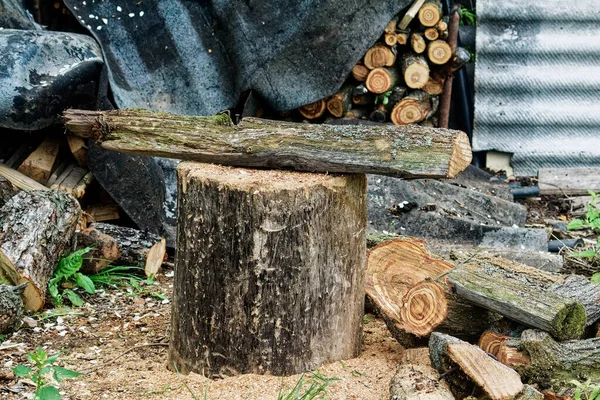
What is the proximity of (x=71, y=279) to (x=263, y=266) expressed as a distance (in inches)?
82.3

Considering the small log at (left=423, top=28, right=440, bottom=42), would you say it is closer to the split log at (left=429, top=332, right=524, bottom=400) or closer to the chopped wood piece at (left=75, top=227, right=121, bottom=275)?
the chopped wood piece at (left=75, top=227, right=121, bottom=275)

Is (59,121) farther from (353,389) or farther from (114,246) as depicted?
(353,389)

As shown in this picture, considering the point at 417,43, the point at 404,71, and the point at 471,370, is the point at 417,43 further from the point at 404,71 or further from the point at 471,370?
the point at 471,370

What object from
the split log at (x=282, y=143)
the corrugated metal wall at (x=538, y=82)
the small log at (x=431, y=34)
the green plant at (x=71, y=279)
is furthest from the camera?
the corrugated metal wall at (x=538, y=82)

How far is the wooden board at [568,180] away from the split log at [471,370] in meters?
4.48

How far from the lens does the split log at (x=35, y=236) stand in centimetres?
468

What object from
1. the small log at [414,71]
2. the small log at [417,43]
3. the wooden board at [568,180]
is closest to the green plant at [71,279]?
the small log at [414,71]

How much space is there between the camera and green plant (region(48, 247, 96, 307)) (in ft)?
16.4

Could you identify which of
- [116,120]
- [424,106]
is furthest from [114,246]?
[424,106]

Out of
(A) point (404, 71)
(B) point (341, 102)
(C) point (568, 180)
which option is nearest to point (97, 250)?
(B) point (341, 102)

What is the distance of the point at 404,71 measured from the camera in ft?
23.8

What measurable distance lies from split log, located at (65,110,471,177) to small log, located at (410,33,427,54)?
11.7 ft

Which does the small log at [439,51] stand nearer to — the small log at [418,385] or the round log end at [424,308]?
the round log end at [424,308]

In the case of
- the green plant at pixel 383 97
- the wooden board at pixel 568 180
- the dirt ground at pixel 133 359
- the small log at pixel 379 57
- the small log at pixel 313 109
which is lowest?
the dirt ground at pixel 133 359
